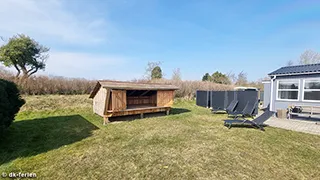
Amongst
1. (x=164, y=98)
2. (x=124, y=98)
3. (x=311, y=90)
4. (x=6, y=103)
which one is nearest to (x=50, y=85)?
(x=124, y=98)

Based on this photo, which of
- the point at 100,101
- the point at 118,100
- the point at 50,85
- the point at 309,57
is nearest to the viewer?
the point at 118,100

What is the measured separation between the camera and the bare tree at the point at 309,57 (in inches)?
985

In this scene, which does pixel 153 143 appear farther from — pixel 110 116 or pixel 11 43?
pixel 11 43

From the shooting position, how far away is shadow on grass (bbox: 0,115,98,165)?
13.7 feet

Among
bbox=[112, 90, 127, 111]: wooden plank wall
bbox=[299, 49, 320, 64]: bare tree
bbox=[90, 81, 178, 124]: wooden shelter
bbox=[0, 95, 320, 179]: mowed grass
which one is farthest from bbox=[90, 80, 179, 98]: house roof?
bbox=[299, 49, 320, 64]: bare tree

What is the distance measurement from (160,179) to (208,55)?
18736mm

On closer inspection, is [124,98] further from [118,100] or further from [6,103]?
[6,103]

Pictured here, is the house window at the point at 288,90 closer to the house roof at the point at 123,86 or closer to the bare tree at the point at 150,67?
the house roof at the point at 123,86

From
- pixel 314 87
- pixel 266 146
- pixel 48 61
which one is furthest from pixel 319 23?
pixel 48 61

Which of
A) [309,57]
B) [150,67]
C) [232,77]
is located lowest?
[232,77]

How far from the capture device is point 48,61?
19.9 meters

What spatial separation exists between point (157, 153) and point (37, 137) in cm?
440

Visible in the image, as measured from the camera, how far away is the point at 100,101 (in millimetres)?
8234

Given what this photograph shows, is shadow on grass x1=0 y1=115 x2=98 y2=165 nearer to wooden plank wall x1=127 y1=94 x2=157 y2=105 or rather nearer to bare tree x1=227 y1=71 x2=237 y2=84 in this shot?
wooden plank wall x1=127 y1=94 x2=157 y2=105
